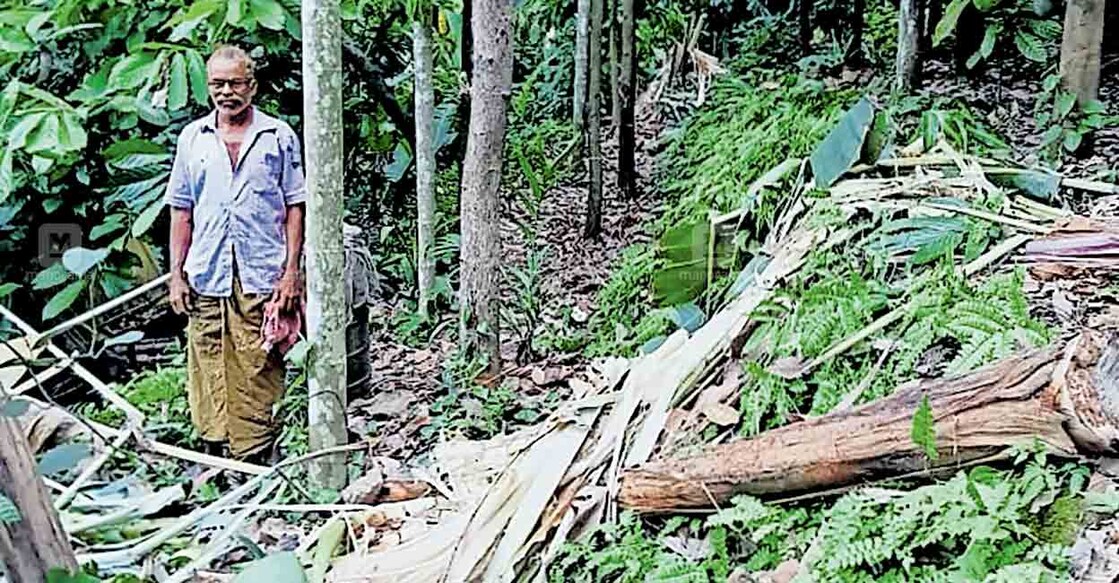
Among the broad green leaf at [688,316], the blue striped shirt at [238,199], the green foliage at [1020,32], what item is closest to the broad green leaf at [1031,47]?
the green foliage at [1020,32]

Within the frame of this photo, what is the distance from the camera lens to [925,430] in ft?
6.65

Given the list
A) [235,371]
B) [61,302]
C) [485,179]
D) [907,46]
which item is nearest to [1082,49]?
[907,46]

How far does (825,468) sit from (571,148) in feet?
21.3

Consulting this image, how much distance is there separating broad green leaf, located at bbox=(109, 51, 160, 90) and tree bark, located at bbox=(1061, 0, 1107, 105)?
373 centimetres

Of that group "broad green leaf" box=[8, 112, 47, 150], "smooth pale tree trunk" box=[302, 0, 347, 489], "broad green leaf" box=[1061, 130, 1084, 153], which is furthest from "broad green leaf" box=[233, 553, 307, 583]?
"broad green leaf" box=[1061, 130, 1084, 153]

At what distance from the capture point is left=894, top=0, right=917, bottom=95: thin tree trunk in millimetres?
6480

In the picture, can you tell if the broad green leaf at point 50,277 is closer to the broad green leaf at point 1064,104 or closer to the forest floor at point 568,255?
the forest floor at point 568,255

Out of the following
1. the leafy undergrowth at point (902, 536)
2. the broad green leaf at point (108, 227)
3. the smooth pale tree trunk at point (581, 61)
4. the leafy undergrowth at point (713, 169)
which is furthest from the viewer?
the smooth pale tree trunk at point (581, 61)

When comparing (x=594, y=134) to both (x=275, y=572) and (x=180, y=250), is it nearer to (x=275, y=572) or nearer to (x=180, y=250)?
(x=180, y=250)

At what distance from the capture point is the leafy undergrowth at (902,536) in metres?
1.88

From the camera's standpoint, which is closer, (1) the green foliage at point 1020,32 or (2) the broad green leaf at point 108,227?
(2) the broad green leaf at point 108,227

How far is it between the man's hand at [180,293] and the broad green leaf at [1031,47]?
17.2 feet

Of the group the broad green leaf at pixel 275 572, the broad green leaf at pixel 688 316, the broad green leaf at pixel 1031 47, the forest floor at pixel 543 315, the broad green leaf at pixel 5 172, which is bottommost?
the forest floor at pixel 543 315

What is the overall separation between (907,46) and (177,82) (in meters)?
4.51
